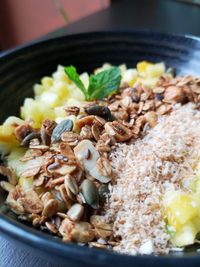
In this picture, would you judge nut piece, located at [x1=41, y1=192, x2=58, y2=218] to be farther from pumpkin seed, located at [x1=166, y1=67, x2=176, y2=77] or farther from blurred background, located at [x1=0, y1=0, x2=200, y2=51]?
blurred background, located at [x1=0, y1=0, x2=200, y2=51]

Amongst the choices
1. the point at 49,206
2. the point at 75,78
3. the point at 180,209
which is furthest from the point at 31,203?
the point at 75,78

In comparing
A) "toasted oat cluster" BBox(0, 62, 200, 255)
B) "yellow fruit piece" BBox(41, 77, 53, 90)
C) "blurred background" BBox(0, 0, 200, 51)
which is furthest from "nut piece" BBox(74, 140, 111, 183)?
"blurred background" BBox(0, 0, 200, 51)

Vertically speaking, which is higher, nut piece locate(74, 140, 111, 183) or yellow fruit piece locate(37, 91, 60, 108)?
yellow fruit piece locate(37, 91, 60, 108)

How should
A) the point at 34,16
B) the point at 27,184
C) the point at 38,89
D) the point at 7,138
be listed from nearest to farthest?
the point at 27,184
the point at 7,138
the point at 38,89
the point at 34,16

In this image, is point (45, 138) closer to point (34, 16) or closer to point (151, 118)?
point (151, 118)

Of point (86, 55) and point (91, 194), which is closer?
point (91, 194)
